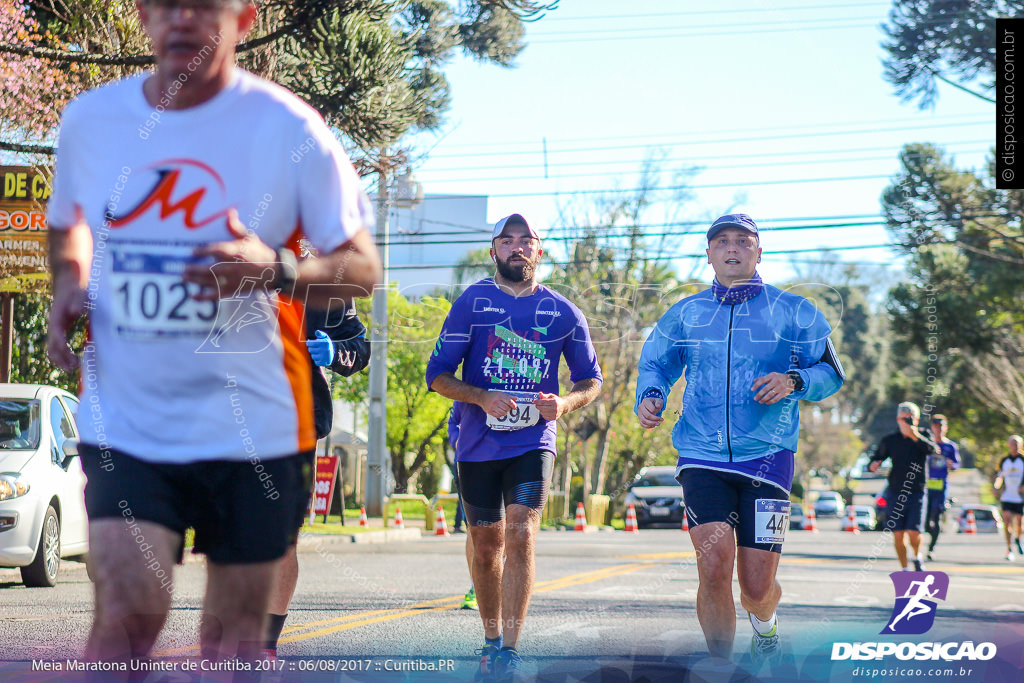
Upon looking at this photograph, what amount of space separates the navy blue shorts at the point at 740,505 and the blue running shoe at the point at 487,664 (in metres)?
1.06

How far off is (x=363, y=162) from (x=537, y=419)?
41.4 feet

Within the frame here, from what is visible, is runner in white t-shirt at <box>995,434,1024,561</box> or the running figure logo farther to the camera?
runner in white t-shirt at <box>995,434,1024,561</box>

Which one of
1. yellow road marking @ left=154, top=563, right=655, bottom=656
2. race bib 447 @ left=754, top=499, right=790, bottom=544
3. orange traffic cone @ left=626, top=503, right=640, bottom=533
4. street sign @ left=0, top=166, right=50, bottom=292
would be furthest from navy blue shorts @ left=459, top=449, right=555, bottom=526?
orange traffic cone @ left=626, top=503, right=640, bottom=533

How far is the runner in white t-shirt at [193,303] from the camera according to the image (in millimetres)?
2777

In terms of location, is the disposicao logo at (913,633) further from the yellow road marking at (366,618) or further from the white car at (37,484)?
the white car at (37,484)

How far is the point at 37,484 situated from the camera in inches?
396

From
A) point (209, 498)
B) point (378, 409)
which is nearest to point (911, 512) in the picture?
point (209, 498)

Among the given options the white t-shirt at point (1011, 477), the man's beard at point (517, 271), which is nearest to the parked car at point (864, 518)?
the white t-shirt at point (1011, 477)

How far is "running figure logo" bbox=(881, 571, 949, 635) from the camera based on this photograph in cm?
664

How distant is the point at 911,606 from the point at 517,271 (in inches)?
111

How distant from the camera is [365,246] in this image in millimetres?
2855

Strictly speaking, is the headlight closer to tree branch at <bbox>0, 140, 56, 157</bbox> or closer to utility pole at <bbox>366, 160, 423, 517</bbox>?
tree branch at <bbox>0, 140, 56, 157</bbox>

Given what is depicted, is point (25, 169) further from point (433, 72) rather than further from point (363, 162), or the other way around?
point (433, 72)

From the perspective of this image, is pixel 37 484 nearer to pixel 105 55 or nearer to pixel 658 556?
pixel 105 55
